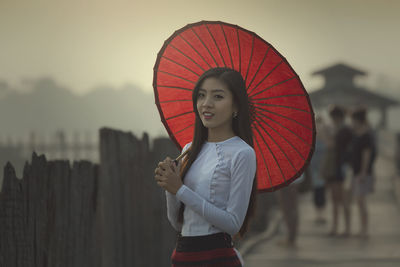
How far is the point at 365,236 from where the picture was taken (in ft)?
30.2

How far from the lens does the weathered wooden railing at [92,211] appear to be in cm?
329

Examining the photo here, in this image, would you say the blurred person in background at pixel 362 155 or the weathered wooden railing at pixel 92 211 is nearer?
the weathered wooden railing at pixel 92 211

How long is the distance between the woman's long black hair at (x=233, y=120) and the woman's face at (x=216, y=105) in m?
0.02

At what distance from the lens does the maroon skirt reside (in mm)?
2943

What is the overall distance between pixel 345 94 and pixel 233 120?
1963 inches

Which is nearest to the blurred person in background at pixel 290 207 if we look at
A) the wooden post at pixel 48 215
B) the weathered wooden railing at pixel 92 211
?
the weathered wooden railing at pixel 92 211

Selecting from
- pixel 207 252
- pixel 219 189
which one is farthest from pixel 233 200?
pixel 207 252

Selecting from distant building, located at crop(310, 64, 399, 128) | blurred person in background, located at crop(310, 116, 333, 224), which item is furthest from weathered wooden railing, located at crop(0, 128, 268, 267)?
distant building, located at crop(310, 64, 399, 128)

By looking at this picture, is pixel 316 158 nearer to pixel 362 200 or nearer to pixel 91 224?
pixel 362 200

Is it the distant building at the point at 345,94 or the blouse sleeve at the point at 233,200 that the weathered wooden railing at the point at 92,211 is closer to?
the blouse sleeve at the point at 233,200

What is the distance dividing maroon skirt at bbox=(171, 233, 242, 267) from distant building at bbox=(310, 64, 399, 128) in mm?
47232

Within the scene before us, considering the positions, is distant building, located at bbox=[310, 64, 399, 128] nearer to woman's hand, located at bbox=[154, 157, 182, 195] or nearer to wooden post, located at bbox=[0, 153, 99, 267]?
wooden post, located at bbox=[0, 153, 99, 267]

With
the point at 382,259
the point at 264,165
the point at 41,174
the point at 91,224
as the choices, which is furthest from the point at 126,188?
the point at 382,259

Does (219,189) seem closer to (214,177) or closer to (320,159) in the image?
(214,177)
